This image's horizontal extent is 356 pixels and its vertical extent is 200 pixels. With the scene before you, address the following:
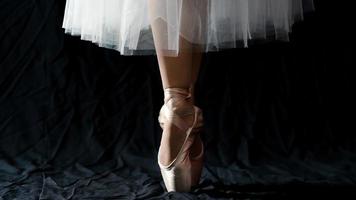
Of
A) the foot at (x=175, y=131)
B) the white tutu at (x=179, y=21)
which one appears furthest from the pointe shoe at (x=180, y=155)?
the white tutu at (x=179, y=21)

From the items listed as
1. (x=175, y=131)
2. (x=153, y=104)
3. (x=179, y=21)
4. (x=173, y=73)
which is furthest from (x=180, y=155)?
(x=153, y=104)

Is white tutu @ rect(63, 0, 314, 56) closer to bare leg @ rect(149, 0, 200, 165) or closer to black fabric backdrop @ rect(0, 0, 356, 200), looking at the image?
bare leg @ rect(149, 0, 200, 165)

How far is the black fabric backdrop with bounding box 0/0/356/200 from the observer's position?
1.47 meters

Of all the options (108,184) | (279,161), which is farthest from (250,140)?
(108,184)

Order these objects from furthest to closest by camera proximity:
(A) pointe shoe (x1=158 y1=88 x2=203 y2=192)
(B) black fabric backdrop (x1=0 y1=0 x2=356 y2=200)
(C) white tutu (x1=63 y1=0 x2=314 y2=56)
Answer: (B) black fabric backdrop (x1=0 y1=0 x2=356 y2=200) < (A) pointe shoe (x1=158 y1=88 x2=203 y2=192) < (C) white tutu (x1=63 y1=0 x2=314 y2=56)

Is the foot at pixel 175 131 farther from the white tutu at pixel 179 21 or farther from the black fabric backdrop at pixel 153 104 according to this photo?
the black fabric backdrop at pixel 153 104

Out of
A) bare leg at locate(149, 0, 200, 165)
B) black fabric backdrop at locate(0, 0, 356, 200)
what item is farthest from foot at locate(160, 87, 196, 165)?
black fabric backdrop at locate(0, 0, 356, 200)

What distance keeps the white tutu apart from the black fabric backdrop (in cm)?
40

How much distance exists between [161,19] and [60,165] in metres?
0.61

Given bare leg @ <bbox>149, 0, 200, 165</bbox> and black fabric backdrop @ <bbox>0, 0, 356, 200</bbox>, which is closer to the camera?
bare leg @ <bbox>149, 0, 200, 165</bbox>

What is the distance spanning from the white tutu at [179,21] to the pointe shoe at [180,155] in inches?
4.3

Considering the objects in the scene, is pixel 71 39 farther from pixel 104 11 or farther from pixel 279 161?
pixel 279 161

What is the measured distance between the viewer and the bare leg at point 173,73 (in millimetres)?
1051

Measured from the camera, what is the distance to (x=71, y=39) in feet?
5.41
